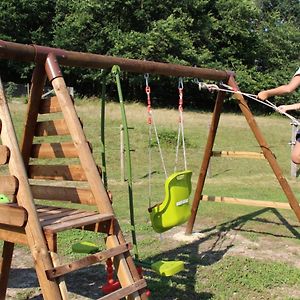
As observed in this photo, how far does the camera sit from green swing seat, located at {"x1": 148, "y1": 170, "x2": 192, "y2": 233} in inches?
161

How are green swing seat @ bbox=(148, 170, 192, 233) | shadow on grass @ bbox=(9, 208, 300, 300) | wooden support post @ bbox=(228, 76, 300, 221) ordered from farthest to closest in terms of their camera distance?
wooden support post @ bbox=(228, 76, 300, 221)
shadow on grass @ bbox=(9, 208, 300, 300)
green swing seat @ bbox=(148, 170, 192, 233)

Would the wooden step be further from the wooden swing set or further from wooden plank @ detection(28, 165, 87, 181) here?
wooden plank @ detection(28, 165, 87, 181)

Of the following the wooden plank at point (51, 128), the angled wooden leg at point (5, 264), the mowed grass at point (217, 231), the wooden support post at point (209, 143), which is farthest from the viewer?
the wooden support post at point (209, 143)

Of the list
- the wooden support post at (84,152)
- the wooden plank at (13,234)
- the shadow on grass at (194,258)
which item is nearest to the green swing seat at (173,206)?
the shadow on grass at (194,258)

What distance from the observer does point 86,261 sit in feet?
8.47

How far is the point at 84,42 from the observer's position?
114 feet

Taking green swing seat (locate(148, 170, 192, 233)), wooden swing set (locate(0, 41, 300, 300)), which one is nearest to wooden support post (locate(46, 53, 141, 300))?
wooden swing set (locate(0, 41, 300, 300))

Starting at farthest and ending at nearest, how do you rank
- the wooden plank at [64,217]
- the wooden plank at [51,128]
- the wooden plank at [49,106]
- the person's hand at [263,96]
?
the person's hand at [263,96], the wooden plank at [49,106], the wooden plank at [51,128], the wooden plank at [64,217]

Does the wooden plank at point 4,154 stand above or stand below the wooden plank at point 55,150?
above

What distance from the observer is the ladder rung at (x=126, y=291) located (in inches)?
102

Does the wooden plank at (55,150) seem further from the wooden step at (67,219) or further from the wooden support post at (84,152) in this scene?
the wooden step at (67,219)

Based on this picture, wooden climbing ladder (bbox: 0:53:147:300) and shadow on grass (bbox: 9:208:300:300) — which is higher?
wooden climbing ladder (bbox: 0:53:147:300)

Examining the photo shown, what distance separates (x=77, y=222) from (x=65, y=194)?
71cm

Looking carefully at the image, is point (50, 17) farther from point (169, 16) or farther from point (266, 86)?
point (266, 86)
